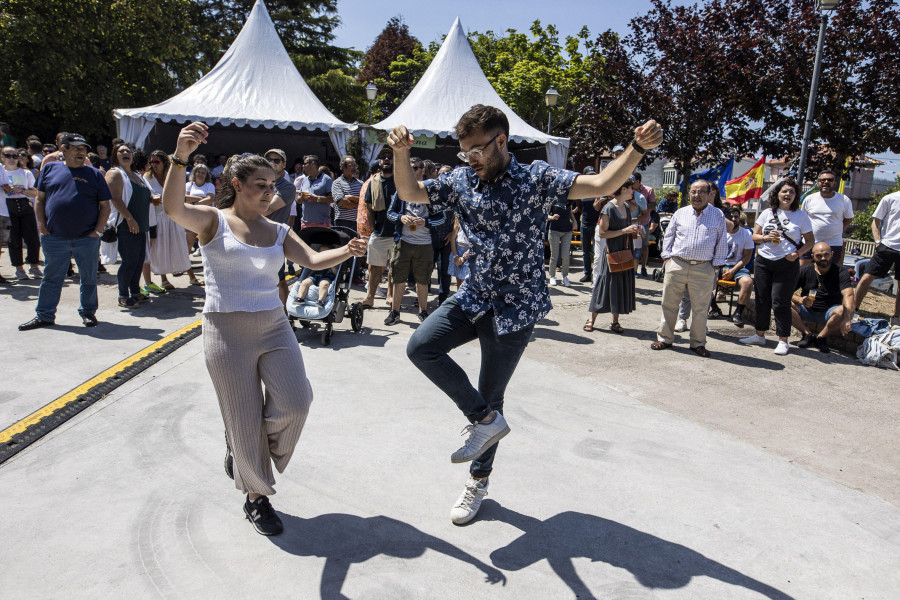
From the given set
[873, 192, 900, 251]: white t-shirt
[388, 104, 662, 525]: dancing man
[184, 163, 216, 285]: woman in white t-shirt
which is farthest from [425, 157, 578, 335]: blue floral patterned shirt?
[184, 163, 216, 285]: woman in white t-shirt

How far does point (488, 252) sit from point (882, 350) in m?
5.83

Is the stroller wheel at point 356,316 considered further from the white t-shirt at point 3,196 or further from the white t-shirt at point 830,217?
the white t-shirt at point 830,217

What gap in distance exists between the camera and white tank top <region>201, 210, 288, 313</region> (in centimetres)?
298

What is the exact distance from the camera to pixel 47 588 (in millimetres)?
2609

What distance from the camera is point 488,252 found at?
10.4ft

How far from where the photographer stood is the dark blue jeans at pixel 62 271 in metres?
6.58

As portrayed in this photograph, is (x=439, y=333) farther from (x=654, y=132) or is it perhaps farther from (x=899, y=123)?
(x=899, y=123)

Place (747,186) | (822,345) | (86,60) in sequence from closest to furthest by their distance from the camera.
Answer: (822,345), (747,186), (86,60)

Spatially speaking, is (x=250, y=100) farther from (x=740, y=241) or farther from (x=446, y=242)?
(x=740, y=241)

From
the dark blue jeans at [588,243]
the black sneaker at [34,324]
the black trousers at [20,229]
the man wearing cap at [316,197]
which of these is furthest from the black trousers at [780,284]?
the black trousers at [20,229]

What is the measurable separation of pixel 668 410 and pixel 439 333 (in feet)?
9.32

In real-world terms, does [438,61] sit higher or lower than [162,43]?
lower

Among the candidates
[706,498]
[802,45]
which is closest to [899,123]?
[802,45]

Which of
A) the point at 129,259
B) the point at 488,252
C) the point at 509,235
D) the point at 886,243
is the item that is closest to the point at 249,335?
the point at 488,252
